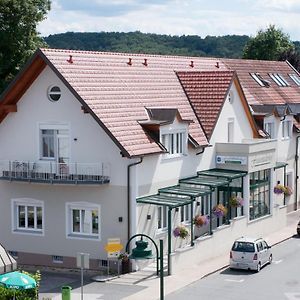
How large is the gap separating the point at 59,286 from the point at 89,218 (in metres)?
3.97

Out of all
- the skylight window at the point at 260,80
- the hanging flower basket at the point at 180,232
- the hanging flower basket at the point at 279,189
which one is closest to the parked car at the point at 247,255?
the hanging flower basket at the point at 180,232

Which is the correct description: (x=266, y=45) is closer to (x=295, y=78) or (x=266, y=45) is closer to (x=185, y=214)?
(x=295, y=78)

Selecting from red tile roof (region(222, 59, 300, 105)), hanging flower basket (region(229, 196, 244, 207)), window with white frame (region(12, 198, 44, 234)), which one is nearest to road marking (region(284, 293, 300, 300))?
hanging flower basket (region(229, 196, 244, 207))

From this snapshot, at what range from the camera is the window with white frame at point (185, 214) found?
3838 cm

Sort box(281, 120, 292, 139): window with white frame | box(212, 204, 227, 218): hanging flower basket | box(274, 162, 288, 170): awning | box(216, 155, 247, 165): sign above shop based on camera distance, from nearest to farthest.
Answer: box(212, 204, 227, 218): hanging flower basket
box(216, 155, 247, 165): sign above shop
box(274, 162, 288, 170): awning
box(281, 120, 292, 139): window with white frame

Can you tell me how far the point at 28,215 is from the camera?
36.9 meters

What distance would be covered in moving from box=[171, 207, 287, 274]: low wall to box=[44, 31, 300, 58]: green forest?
82.7 metres

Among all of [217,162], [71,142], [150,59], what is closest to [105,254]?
[71,142]

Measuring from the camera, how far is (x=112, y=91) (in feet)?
121

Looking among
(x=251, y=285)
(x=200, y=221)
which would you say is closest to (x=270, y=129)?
(x=200, y=221)

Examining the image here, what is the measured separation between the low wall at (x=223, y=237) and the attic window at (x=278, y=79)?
14.1 m

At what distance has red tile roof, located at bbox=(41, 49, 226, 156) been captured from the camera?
3462cm

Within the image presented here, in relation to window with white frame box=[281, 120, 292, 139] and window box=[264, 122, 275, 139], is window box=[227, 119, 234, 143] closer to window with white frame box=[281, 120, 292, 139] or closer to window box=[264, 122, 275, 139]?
window box=[264, 122, 275, 139]

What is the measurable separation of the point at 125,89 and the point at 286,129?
17.8 m
